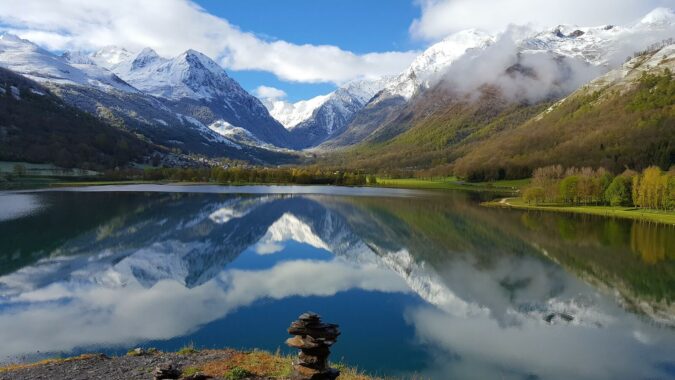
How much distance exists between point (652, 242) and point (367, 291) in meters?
45.1

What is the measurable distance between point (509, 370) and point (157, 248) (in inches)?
1759

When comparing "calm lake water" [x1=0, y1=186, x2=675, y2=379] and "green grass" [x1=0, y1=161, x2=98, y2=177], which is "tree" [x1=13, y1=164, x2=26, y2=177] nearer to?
"green grass" [x1=0, y1=161, x2=98, y2=177]

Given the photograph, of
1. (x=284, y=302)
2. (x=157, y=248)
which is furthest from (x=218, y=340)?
(x=157, y=248)

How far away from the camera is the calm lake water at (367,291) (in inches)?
1033

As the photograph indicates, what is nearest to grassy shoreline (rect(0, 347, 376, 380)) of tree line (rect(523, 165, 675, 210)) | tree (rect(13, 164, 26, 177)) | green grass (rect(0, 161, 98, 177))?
tree line (rect(523, 165, 675, 210))

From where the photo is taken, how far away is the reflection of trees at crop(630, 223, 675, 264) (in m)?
55.2

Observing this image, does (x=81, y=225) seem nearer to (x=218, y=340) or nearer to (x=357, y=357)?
(x=218, y=340)

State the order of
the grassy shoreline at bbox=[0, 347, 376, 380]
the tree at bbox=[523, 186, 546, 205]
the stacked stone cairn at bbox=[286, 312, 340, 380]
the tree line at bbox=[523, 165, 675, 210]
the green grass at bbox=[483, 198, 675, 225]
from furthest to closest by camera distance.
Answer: the tree at bbox=[523, 186, 546, 205]
the tree line at bbox=[523, 165, 675, 210]
the green grass at bbox=[483, 198, 675, 225]
the grassy shoreline at bbox=[0, 347, 376, 380]
the stacked stone cairn at bbox=[286, 312, 340, 380]

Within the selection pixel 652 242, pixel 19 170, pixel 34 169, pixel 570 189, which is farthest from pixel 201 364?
pixel 34 169

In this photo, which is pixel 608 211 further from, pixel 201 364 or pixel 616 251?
pixel 201 364

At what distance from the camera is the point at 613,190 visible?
11425cm

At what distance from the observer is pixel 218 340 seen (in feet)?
88.8

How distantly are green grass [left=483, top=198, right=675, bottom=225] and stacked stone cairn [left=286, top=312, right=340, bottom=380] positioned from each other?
90426 millimetres

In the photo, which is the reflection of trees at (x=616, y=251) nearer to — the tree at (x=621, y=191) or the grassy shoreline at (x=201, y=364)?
the tree at (x=621, y=191)
